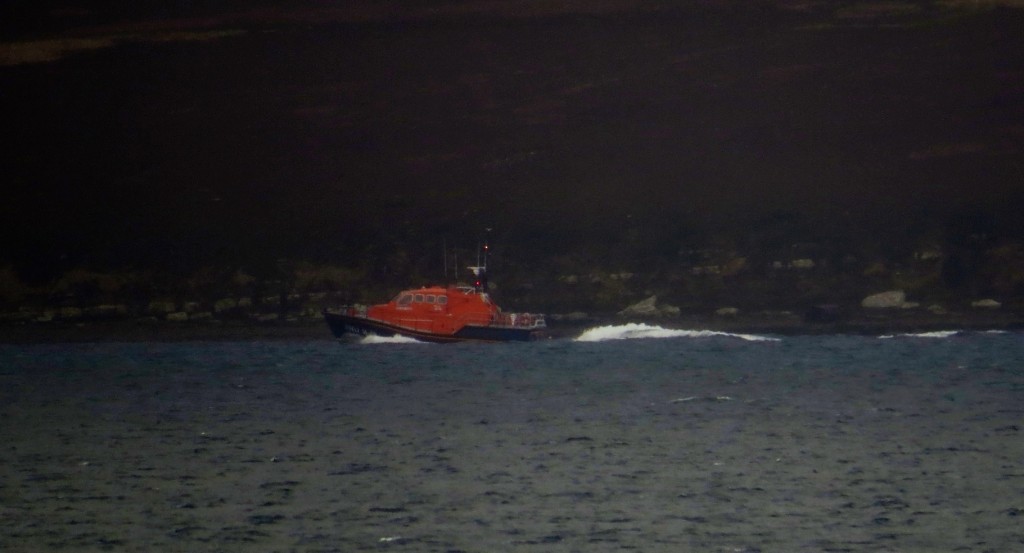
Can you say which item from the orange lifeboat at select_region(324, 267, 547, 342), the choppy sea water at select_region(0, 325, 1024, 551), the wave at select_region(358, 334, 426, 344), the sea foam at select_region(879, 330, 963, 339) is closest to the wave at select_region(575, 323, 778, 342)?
the sea foam at select_region(879, 330, 963, 339)

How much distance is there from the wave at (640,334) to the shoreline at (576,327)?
86 cm

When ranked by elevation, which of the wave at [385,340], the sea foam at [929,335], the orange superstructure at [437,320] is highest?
the orange superstructure at [437,320]

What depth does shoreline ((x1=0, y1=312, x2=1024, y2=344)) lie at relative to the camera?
267ft

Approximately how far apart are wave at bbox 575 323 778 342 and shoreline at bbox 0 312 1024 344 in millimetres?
862

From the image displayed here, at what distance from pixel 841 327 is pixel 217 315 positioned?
3740 centimetres

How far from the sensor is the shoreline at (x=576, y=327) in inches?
3209

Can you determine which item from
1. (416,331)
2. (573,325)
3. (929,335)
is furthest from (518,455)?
(573,325)

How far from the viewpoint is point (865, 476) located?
3095 cm

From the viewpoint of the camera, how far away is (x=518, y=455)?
34375 millimetres

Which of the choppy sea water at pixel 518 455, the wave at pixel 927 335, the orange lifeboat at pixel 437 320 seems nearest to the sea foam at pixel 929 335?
the wave at pixel 927 335

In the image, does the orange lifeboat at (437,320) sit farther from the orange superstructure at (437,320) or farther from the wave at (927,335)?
the wave at (927,335)

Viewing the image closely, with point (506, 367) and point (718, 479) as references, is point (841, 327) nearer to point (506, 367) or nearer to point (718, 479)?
point (506, 367)

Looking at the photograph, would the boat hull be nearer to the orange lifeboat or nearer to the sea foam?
the orange lifeboat

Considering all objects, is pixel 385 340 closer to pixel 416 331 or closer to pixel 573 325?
pixel 416 331
